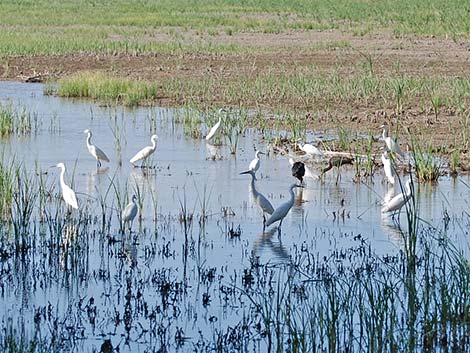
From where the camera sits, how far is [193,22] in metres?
44.5

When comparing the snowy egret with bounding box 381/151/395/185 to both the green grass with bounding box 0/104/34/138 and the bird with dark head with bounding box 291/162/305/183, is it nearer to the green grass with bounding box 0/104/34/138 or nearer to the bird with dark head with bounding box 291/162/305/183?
the bird with dark head with bounding box 291/162/305/183

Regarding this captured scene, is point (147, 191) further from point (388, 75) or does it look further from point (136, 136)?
point (388, 75)

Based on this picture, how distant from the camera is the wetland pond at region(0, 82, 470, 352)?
779 centimetres

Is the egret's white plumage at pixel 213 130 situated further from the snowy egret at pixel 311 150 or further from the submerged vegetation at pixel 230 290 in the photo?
the submerged vegetation at pixel 230 290

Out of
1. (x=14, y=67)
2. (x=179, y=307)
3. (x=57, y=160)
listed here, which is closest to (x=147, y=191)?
(x=57, y=160)

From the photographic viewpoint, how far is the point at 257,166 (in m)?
15.0

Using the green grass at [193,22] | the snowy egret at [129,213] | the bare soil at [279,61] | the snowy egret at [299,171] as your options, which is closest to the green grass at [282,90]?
the bare soil at [279,61]

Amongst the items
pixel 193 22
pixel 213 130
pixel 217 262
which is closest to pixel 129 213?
pixel 217 262

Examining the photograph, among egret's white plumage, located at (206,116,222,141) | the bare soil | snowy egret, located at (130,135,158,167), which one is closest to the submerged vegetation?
snowy egret, located at (130,135,158,167)

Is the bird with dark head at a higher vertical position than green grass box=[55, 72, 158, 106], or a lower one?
lower

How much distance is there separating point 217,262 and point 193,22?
34.9 meters

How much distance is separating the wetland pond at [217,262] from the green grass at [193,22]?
17622mm

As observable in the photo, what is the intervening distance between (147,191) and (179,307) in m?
5.16

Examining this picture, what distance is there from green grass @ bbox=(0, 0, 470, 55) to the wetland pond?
17622mm
